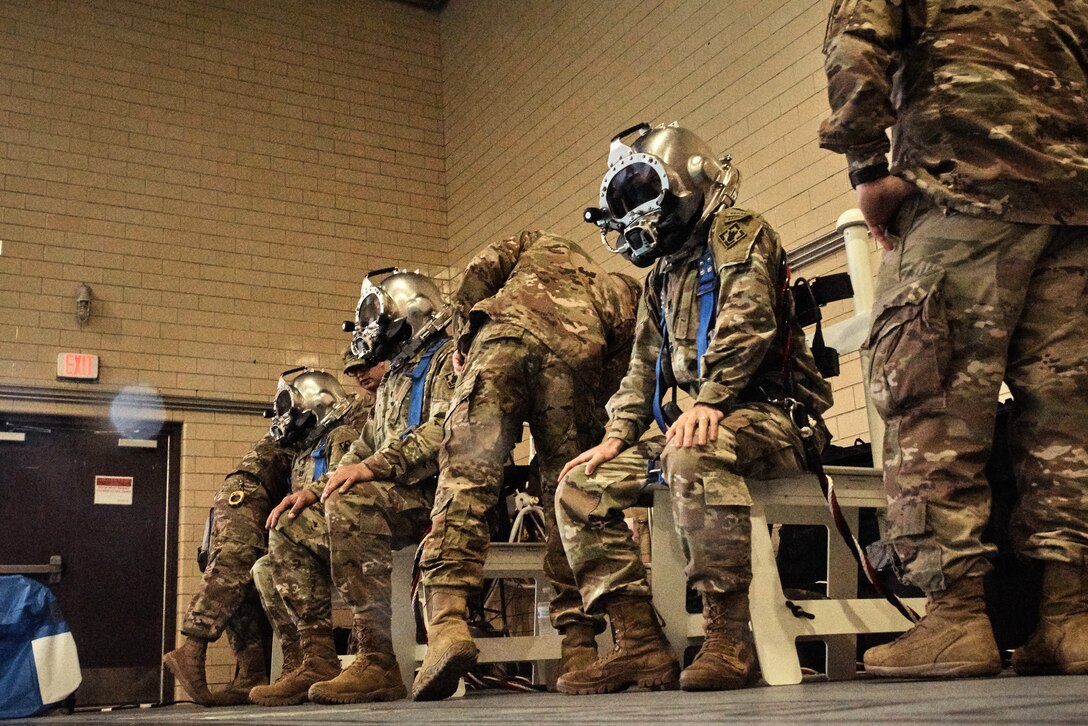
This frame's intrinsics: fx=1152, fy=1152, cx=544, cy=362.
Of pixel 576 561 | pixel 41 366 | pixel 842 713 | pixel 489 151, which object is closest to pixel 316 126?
pixel 489 151

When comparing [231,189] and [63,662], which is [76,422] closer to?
[231,189]

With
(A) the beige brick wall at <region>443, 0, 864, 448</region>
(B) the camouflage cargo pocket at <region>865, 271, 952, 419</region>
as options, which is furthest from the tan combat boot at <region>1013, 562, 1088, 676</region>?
(A) the beige brick wall at <region>443, 0, 864, 448</region>

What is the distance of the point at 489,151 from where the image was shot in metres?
9.16

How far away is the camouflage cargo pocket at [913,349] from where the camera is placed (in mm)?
2230

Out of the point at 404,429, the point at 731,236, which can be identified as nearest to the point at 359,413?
the point at 404,429

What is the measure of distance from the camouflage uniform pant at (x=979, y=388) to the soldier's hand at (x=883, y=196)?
0.11 m

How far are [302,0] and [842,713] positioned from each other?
927 centimetres

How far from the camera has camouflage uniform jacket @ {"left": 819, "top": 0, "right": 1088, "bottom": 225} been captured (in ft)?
7.46

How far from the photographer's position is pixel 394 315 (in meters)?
4.95

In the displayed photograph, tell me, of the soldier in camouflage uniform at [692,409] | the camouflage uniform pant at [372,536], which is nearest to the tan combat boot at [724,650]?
the soldier in camouflage uniform at [692,409]

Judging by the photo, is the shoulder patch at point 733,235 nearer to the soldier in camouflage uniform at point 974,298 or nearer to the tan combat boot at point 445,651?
the soldier in camouflage uniform at point 974,298

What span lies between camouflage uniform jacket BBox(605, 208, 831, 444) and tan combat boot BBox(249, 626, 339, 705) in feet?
5.79

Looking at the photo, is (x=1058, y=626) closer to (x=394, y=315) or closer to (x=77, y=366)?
(x=394, y=315)

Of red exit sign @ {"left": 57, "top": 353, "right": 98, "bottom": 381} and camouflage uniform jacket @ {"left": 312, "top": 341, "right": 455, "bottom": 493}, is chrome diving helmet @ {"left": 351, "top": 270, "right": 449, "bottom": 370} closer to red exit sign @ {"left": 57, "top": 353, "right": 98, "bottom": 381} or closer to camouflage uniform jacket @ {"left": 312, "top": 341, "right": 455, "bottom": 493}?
camouflage uniform jacket @ {"left": 312, "top": 341, "right": 455, "bottom": 493}
